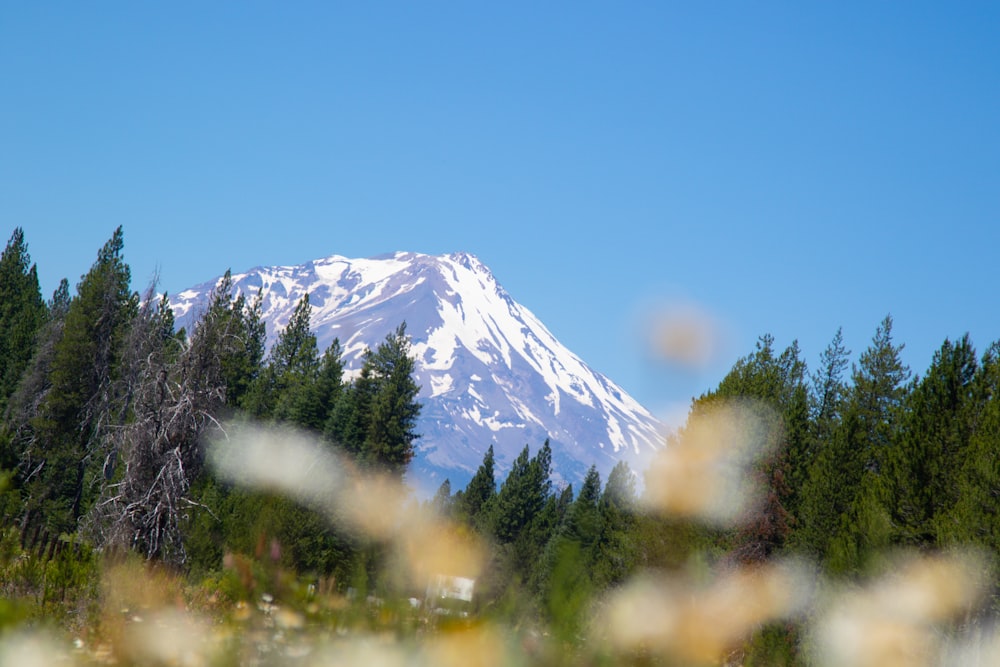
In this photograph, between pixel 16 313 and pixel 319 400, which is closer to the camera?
pixel 319 400

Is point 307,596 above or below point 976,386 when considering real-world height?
below

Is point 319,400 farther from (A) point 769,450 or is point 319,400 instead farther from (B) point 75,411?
(A) point 769,450

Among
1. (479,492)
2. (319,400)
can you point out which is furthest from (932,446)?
(479,492)

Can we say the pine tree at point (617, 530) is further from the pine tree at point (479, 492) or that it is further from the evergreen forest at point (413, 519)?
the pine tree at point (479, 492)

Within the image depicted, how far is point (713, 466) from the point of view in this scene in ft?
102

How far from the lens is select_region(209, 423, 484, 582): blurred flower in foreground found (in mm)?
3619

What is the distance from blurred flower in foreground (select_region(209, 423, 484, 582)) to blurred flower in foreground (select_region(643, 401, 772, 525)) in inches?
390

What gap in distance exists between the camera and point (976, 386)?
24.9 meters

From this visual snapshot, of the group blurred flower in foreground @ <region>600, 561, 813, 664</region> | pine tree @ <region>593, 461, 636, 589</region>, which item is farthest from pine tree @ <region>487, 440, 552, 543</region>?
blurred flower in foreground @ <region>600, 561, 813, 664</region>

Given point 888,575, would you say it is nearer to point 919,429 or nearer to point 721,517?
point 919,429

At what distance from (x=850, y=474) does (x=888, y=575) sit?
9.85 m

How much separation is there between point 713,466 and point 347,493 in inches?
654

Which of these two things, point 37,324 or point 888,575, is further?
point 37,324

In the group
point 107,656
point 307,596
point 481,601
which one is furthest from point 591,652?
point 107,656
